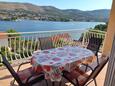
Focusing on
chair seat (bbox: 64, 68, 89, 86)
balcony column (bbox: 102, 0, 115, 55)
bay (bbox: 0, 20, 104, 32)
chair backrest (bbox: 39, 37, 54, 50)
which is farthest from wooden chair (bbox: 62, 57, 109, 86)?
bay (bbox: 0, 20, 104, 32)

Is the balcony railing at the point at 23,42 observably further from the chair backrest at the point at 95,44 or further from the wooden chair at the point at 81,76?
the wooden chair at the point at 81,76

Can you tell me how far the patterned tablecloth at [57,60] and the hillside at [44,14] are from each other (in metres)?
3.40

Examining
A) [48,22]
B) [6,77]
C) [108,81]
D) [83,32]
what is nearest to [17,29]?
[48,22]

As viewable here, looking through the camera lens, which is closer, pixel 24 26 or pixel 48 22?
pixel 48 22

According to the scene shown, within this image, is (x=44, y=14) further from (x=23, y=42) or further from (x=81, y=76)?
(x=81, y=76)

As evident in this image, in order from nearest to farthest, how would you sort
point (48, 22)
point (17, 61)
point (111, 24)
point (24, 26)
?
point (17, 61) → point (111, 24) → point (48, 22) → point (24, 26)

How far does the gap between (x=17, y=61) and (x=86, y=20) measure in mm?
4300

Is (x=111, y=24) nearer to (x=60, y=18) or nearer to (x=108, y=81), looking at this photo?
(x=60, y=18)

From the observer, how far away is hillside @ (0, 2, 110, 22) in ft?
22.5

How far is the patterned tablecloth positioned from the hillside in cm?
340

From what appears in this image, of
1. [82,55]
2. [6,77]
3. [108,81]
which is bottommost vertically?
[6,77]

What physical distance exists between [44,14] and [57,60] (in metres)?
4.89

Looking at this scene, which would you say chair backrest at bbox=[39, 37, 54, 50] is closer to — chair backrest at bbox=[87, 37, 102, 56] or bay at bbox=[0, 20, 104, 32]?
chair backrest at bbox=[87, 37, 102, 56]

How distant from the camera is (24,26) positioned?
7.71 metres
